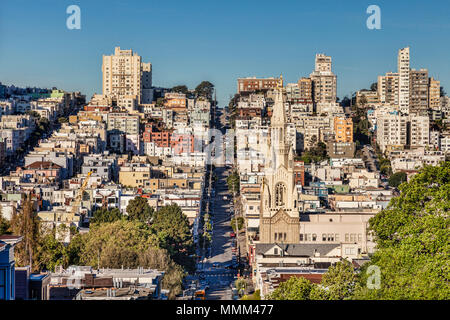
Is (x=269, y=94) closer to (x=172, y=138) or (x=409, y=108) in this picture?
(x=409, y=108)

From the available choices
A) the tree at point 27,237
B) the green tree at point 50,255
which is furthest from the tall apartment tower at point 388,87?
the green tree at point 50,255

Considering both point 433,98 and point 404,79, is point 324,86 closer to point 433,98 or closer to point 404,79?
point 404,79

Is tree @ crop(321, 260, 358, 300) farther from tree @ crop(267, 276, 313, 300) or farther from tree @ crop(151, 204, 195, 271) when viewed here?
tree @ crop(151, 204, 195, 271)

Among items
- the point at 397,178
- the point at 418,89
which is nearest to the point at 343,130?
the point at 397,178

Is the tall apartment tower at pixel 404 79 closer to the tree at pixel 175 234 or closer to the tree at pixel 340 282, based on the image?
the tree at pixel 175 234

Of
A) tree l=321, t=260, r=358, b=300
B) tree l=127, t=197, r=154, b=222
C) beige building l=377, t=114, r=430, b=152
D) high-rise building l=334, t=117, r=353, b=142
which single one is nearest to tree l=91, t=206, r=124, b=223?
tree l=127, t=197, r=154, b=222

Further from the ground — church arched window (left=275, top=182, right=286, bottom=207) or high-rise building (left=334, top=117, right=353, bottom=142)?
high-rise building (left=334, top=117, right=353, bottom=142)

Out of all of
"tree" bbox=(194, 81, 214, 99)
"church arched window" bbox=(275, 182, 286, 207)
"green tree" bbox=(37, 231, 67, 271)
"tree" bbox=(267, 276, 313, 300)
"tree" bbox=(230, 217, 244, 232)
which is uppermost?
"tree" bbox=(194, 81, 214, 99)

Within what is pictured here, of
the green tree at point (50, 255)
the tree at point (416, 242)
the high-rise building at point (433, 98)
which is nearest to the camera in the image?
the tree at point (416, 242)
